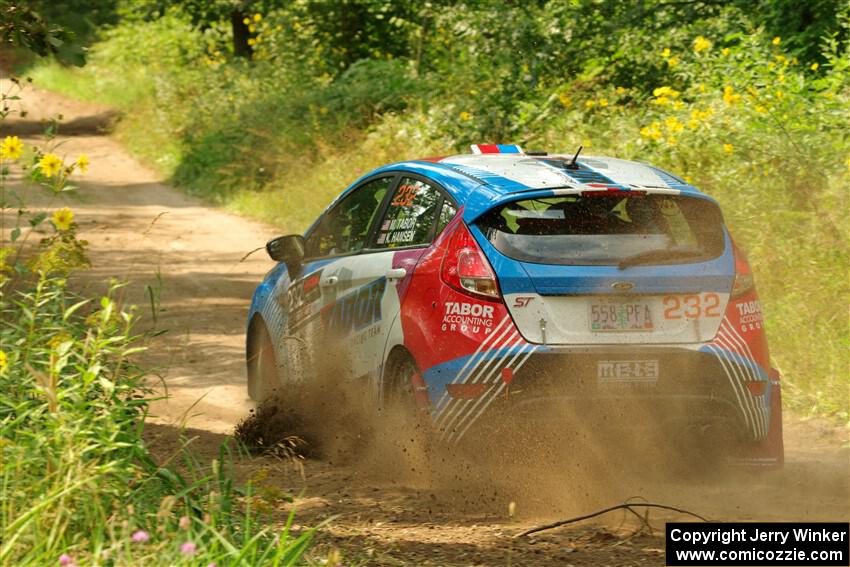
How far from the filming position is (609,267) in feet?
19.2

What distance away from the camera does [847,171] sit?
9391 mm

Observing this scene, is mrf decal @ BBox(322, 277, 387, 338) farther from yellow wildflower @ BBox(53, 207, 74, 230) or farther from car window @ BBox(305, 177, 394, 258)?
yellow wildflower @ BBox(53, 207, 74, 230)

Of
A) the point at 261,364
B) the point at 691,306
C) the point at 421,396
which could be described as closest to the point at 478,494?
the point at 421,396

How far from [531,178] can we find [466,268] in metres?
0.64

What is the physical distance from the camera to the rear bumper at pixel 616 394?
5762mm

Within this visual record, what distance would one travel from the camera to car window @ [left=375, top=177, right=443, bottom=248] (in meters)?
6.52

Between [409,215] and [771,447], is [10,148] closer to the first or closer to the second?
[409,215]

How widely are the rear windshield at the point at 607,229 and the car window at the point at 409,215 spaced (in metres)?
0.55

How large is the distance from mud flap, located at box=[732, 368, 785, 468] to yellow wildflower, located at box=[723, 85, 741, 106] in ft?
16.7

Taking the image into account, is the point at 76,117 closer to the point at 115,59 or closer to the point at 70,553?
the point at 115,59

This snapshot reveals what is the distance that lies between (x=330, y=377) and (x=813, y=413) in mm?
3046

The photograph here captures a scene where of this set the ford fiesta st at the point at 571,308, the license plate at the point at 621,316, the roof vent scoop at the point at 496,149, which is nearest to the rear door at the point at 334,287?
the ford fiesta st at the point at 571,308

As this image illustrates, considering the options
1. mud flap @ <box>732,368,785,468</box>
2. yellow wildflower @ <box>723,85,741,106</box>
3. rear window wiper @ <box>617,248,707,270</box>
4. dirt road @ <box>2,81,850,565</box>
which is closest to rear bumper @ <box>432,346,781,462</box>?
mud flap @ <box>732,368,785,468</box>

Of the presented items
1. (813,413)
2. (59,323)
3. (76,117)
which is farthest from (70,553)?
(76,117)
